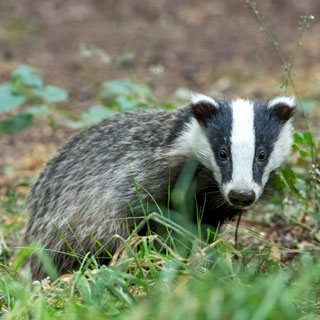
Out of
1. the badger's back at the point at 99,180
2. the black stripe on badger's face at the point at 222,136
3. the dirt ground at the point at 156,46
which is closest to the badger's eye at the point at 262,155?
the black stripe on badger's face at the point at 222,136

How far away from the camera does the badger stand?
10.1ft

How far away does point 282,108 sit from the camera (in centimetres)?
332

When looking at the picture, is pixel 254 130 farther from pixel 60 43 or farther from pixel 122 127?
pixel 60 43

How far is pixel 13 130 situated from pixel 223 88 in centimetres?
303

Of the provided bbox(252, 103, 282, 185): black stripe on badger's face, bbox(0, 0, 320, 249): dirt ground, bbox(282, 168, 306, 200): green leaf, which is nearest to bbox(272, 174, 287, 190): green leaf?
bbox(282, 168, 306, 200): green leaf

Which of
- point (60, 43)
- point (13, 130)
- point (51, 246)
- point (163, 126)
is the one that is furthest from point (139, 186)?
point (60, 43)

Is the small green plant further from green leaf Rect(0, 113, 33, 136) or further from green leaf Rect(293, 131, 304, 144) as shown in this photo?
green leaf Rect(293, 131, 304, 144)

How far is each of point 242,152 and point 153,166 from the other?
572 millimetres

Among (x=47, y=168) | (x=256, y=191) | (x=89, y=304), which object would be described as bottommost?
(x=47, y=168)

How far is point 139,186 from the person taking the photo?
3340 millimetres

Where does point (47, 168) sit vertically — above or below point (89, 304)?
below

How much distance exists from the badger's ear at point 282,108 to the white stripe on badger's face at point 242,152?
0.18 meters

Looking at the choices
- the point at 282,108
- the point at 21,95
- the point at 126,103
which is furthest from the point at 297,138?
the point at 21,95

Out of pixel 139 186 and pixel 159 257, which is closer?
pixel 159 257
